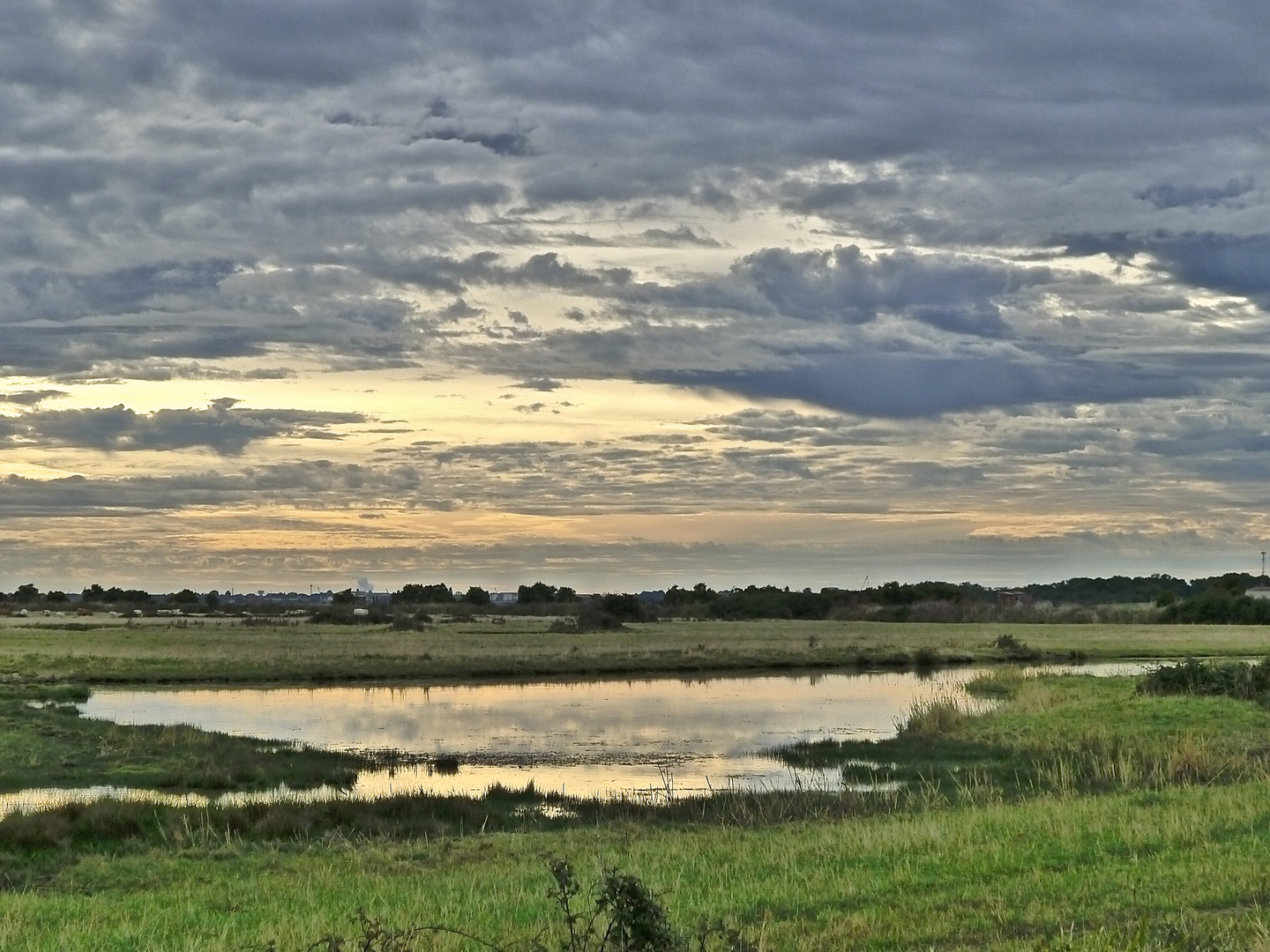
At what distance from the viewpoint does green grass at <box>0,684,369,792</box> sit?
29844 millimetres

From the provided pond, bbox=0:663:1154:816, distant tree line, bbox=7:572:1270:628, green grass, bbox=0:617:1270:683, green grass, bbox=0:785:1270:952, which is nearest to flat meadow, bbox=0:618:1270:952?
green grass, bbox=0:785:1270:952

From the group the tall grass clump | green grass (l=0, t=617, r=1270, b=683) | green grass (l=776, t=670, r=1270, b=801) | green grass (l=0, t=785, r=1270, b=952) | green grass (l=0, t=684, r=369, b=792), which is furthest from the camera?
green grass (l=0, t=617, r=1270, b=683)

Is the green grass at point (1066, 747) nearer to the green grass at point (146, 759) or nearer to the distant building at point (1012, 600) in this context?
the green grass at point (146, 759)

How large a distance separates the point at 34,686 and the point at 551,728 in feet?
82.3

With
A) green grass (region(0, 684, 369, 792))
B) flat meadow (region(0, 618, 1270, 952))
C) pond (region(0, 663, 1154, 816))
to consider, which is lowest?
pond (region(0, 663, 1154, 816))

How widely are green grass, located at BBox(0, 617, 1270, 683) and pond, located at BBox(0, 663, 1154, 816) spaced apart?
581 cm

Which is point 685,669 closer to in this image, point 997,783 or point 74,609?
point 997,783

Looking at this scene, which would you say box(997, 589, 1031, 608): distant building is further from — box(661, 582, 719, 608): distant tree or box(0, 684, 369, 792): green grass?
box(0, 684, 369, 792): green grass

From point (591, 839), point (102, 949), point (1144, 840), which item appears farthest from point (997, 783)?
point (102, 949)

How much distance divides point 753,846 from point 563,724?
92.2ft

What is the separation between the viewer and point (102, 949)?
11297 millimetres

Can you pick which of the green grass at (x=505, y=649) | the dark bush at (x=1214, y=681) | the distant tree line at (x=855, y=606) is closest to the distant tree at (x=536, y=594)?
the distant tree line at (x=855, y=606)

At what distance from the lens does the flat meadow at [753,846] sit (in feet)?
37.2

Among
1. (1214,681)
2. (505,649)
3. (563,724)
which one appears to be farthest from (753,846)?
(505,649)
